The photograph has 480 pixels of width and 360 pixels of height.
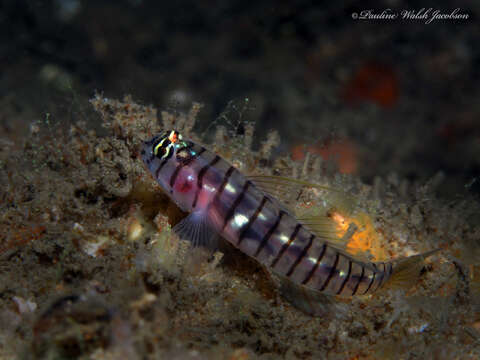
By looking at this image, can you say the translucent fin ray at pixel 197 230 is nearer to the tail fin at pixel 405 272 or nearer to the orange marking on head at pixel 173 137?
the orange marking on head at pixel 173 137

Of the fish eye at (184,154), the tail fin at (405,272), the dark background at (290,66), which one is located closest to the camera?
the fish eye at (184,154)

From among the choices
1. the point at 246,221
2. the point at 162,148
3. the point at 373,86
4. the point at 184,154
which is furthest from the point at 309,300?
the point at 373,86

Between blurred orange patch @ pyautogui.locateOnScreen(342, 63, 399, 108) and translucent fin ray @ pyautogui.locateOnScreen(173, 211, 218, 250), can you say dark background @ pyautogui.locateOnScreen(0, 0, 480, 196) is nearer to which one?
blurred orange patch @ pyautogui.locateOnScreen(342, 63, 399, 108)

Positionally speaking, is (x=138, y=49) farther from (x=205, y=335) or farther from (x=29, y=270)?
Answer: (x=205, y=335)

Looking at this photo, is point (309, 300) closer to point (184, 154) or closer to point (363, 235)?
point (363, 235)

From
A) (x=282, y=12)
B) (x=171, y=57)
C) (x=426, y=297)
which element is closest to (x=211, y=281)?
(x=426, y=297)

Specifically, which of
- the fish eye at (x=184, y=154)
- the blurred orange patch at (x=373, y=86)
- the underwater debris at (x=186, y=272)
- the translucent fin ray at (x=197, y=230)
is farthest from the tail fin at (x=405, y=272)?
the blurred orange patch at (x=373, y=86)

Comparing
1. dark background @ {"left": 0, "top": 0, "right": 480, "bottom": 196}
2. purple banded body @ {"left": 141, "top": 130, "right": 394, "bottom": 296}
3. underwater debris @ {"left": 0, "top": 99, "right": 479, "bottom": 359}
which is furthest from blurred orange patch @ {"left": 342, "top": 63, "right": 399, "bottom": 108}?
purple banded body @ {"left": 141, "top": 130, "right": 394, "bottom": 296}
